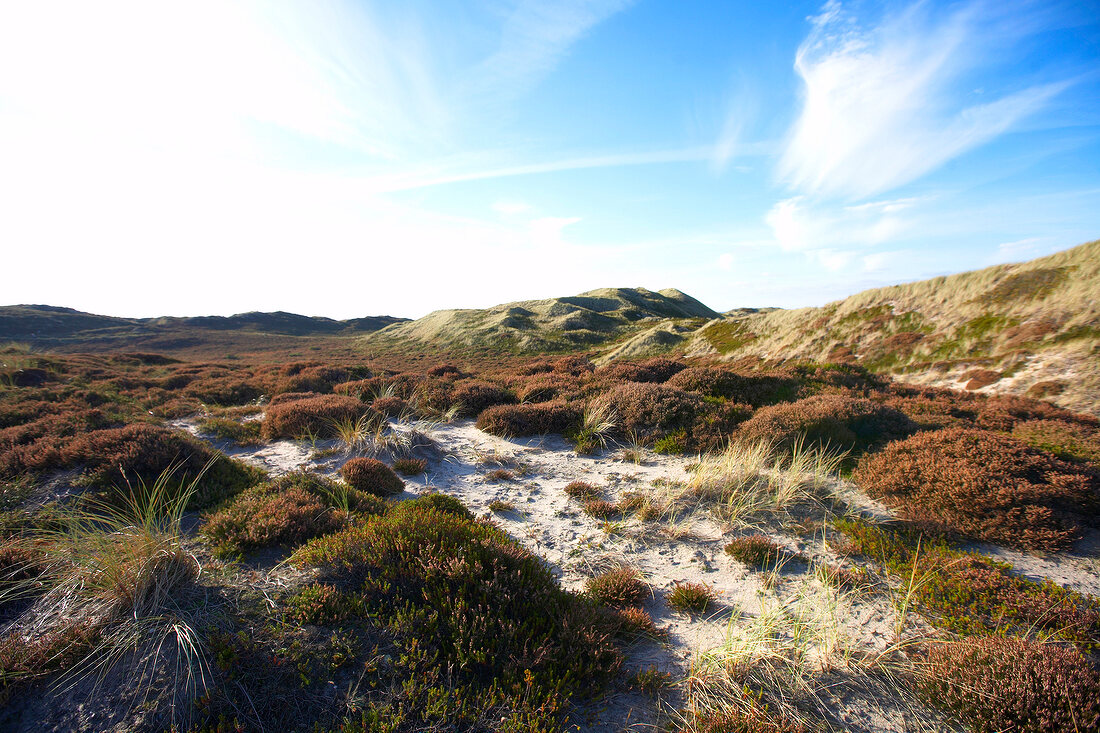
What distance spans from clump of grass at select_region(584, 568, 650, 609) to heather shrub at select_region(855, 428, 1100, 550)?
4144 millimetres

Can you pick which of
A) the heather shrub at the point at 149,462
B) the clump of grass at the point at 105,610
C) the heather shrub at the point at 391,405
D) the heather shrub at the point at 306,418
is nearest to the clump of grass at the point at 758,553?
the clump of grass at the point at 105,610

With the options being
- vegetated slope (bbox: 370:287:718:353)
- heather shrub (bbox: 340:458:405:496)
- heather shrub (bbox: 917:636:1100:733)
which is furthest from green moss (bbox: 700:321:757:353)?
heather shrub (bbox: 917:636:1100:733)

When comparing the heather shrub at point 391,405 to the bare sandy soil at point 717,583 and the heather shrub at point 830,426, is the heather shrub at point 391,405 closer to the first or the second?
the bare sandy soil at point 717,583

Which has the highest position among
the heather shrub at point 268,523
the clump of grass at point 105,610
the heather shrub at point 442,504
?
the clump of grass at point 105,610

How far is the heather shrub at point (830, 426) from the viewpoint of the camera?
8969 millimetres

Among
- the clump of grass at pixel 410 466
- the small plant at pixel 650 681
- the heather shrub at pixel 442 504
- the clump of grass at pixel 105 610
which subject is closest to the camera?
the clump of grass at pixel 105 610

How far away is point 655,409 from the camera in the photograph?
11094 mm

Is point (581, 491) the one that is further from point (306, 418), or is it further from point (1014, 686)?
point (306, 418)

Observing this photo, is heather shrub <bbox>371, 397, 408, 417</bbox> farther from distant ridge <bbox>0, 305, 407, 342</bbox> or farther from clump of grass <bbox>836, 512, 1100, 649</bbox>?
distant ridge <bbox>0, 305, 407, 342</bbox>

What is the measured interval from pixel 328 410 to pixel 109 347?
75010mm

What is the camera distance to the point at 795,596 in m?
4.93

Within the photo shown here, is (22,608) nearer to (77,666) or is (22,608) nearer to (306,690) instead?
(77,666)

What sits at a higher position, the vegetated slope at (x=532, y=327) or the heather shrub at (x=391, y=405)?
the vegetated slope at (x=532, y=327)

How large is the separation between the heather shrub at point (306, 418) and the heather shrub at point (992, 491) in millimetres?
12085
